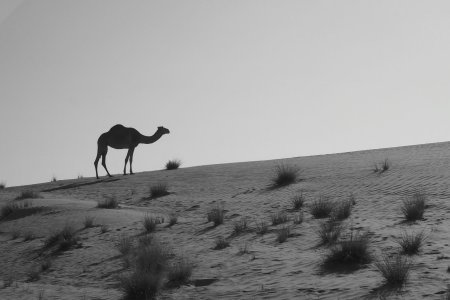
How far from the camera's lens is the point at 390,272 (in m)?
8.24

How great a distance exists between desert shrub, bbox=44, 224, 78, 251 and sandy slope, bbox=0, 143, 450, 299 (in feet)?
0.75

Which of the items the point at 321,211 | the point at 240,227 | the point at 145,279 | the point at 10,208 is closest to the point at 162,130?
the point at 10,208

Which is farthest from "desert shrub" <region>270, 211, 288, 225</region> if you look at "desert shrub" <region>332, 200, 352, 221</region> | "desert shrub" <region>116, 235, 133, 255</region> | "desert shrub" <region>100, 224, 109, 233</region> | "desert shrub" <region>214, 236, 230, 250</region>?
"desert shrub" <region>100, 224, 109, 233</region>

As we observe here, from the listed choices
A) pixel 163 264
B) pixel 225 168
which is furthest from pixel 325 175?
pixel 163 264

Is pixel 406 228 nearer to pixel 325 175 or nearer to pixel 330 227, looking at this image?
pixel 330 227

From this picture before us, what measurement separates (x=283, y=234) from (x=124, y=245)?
10.7ft

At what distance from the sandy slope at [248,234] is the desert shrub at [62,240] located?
9.0 inches

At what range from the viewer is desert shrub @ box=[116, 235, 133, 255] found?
11.8 meters

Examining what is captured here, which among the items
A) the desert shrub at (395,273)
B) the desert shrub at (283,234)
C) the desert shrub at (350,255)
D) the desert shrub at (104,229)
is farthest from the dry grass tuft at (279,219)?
the desert shrub at (395,273)

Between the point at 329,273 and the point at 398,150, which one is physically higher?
the point at 398,150

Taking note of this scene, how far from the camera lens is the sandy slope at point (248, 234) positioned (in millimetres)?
8867

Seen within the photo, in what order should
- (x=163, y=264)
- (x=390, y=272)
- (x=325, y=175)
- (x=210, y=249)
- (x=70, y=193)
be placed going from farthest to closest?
(x=70, y=193) → (x=325, y=175) → (x=210, y=249) → (x=163, y=264) → (x=390, y=272)

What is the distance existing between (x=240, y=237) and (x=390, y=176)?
841 cm

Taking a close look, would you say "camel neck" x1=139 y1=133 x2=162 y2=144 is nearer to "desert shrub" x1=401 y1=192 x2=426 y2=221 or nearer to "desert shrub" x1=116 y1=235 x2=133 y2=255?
"desert shrub" x1=116 y1=235 x2=133 y2=255
